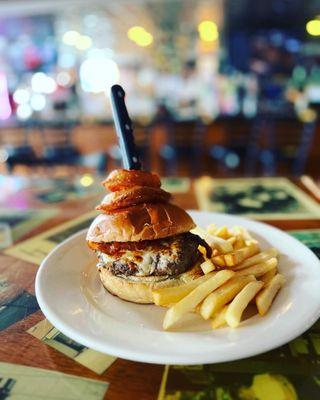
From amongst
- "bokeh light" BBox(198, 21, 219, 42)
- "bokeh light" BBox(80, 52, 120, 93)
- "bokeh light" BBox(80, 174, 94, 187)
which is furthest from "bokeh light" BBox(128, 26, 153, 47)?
"bokeh light" BBox(80, 174, 94, 187)

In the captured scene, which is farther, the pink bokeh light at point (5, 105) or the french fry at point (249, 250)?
the pink bokeh light at point (5, 105)

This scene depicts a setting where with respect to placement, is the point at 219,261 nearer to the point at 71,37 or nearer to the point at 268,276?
the point at 268,276

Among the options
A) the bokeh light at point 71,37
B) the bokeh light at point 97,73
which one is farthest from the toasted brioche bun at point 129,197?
the bokeh light at point 71,37

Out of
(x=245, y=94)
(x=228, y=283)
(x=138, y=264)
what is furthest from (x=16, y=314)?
(x=245, y=94)

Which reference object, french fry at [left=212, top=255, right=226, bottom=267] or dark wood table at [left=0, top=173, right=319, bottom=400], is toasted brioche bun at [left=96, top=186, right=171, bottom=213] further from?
dark wood table at [left=0, top=173, right=319, bottom=400]

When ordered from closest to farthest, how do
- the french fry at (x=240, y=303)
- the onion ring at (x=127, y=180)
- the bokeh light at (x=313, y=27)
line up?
the french fry at (x=240, y=303) < the onion ring at (x=127, y=180) < the bokeh light at (x=313, y=27)

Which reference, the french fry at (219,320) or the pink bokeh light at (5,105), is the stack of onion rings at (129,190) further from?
the pink bokeh light at (5,105)

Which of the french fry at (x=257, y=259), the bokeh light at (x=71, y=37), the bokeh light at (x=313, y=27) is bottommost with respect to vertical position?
the french fry at (x=257, y=259)

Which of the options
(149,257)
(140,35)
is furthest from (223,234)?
(140,35)
